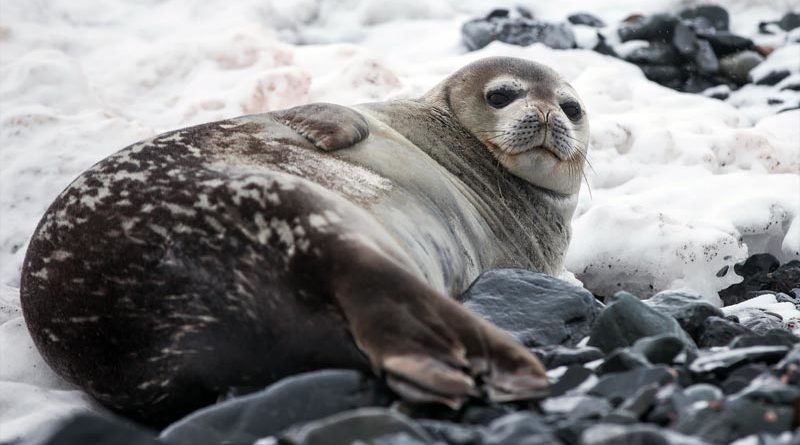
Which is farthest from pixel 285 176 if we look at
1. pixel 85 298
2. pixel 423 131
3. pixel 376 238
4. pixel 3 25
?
pixel 3 25

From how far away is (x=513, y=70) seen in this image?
4352 millimetres

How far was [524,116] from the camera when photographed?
4.10 m

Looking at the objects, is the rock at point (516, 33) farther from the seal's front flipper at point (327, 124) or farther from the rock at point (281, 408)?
the rock at point (281, 408)

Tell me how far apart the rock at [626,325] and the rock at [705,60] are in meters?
5.25

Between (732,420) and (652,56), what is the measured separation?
6043 millimetres

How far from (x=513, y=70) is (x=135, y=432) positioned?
268cm

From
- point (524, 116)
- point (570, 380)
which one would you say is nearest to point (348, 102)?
point (524, 116)

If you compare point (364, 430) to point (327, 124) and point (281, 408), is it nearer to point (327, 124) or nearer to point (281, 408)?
point (281, 408)

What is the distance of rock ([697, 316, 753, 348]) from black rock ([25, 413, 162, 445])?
1553mm

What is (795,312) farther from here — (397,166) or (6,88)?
(6,88)

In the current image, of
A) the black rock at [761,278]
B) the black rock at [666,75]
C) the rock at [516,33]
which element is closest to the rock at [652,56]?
the black rock at [666,75]

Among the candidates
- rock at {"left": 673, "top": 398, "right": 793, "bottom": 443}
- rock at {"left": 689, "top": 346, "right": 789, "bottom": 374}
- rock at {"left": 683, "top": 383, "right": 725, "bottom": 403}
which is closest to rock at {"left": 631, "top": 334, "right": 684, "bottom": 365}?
rock at {"left": 689, "top": 346, "right": 789, "bottom": 374}

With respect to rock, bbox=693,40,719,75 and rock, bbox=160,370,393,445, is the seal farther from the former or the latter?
rock, bbox=693,40,719,75

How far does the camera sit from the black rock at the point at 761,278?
4543 mm
